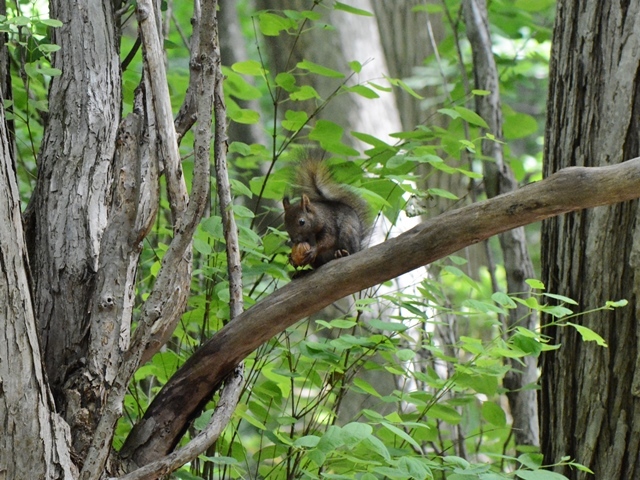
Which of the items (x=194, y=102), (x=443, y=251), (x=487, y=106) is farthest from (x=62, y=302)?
(x=487, y=106)

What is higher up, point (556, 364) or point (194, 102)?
point (194, 102)

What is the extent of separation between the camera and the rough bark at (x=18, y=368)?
5.19ft

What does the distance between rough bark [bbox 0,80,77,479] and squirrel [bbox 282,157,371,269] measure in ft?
2.89

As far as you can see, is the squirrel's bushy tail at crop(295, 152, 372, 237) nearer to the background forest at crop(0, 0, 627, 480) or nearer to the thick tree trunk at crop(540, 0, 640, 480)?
the background forest at crop(0, 0, 627, 480)

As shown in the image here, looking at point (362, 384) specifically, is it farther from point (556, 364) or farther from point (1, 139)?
point (1, 139)

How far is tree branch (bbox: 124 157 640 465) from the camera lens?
1.72 metres

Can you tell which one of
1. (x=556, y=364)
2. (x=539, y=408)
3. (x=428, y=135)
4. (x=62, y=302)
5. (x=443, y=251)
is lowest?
(x=539, y=408)

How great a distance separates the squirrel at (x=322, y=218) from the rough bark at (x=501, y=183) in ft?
2.21

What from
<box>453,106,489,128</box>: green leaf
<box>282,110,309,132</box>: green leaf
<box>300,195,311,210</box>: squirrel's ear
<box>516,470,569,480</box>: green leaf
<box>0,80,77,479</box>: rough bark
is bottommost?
<box>516,470,569,480</box>: green leaf

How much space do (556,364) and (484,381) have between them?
40cm

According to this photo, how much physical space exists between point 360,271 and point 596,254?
0.96 metres

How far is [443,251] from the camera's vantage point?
185 cm

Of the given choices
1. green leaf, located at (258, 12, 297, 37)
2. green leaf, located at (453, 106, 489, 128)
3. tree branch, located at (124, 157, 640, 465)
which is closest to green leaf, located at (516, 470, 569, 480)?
tree branch, located at (124, 157, 640, 465)

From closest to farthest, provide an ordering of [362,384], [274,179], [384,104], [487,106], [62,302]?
1. [62,302]
2. [362,384]
3. [274,179]
4. [487,106]
5. [384,104]
